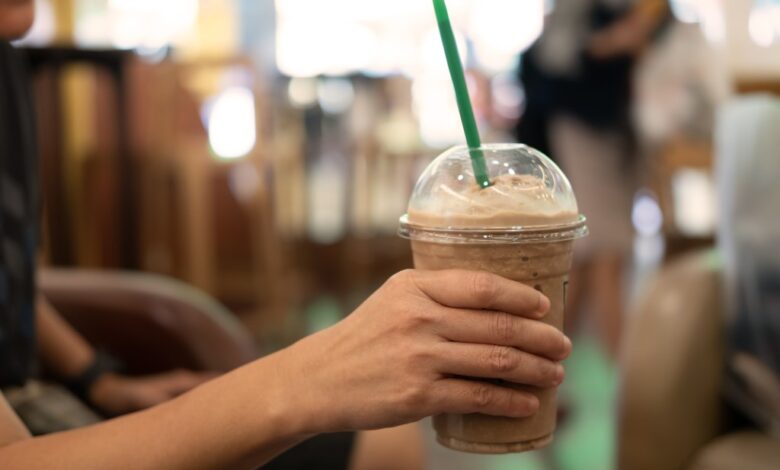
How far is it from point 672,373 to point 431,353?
0.97 metres

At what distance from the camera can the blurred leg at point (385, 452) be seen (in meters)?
1.18

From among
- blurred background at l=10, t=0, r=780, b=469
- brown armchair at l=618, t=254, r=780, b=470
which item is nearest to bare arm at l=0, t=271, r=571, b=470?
brown armchair at l=618, t=254, r=780, b=470

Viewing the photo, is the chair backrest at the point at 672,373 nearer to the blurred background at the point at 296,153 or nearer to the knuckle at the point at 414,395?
the blurred background at the point at 296,153

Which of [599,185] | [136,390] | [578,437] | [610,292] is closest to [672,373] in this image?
[136,390]

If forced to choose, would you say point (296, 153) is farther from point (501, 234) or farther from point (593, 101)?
point (501, 234)

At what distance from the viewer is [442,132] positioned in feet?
22.7

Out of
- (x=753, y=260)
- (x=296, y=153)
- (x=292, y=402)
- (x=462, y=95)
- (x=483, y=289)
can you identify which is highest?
(x=462, y=95)

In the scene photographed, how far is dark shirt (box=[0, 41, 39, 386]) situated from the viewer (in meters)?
1.26

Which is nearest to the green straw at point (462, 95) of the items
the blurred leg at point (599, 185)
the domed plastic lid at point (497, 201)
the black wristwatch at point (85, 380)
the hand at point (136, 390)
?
the domed plastic lid at point (497, 201)

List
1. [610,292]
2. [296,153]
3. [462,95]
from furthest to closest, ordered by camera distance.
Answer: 1. [296,153]
2. [610,292]
3. [462,95]

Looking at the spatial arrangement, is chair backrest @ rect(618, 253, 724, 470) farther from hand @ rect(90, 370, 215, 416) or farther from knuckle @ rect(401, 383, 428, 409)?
knuckle @ rect(401, 383, 428, 409)

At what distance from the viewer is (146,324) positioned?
1.76m

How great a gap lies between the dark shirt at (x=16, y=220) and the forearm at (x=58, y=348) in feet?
0.41

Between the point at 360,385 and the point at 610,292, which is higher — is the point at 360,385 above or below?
above
